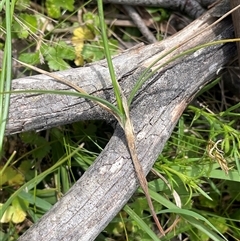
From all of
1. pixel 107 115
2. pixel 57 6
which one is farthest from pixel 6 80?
pixel 57 6

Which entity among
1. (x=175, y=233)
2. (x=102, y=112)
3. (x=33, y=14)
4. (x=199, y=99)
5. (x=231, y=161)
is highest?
(x=33, y=14)

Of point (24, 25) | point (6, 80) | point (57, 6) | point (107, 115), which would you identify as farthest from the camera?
point (57, 6)

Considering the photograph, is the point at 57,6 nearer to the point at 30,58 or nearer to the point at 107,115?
the point at 30,58

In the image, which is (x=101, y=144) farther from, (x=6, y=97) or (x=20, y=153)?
(x=6, y=97)

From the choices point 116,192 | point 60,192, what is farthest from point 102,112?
point 60,192

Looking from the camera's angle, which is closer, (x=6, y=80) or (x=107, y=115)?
(x=6, y=80)

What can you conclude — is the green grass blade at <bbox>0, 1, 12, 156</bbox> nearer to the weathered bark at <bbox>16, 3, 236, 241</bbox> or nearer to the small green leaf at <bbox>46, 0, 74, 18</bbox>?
the weathered bark at <bbox>16, 3, 236, 241</bbox>

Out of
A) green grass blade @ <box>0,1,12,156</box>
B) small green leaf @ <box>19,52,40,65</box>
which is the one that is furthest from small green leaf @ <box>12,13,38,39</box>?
green grass blade @ <box>0,1,12,156</box>

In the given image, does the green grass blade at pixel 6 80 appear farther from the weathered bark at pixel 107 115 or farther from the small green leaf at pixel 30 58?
the small green leaf at pixel 30 58

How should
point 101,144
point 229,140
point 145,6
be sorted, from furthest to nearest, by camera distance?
1. point 145,6
2. point 101,144
3. point 229,140
